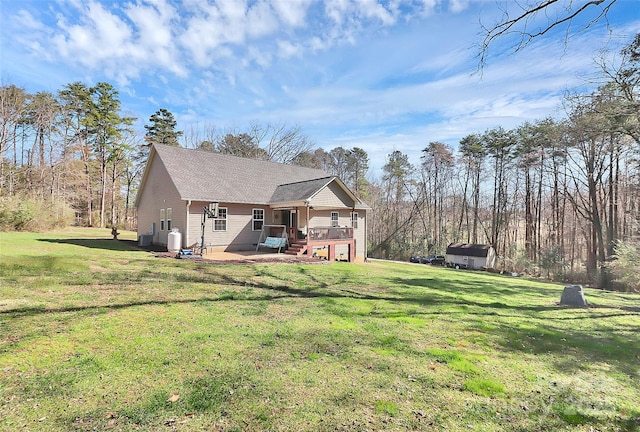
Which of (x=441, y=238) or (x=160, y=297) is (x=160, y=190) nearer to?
(x=160, y=297)

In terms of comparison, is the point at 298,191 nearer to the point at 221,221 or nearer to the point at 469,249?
the point at 221,221

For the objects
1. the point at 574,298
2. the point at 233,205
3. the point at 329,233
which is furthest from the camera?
the point at 329,233

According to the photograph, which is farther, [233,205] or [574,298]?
[233,205]

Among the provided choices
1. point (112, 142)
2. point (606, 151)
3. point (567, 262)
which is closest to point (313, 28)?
point (606, 151)

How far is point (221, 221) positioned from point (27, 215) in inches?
500

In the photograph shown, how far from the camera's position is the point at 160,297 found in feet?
20.9

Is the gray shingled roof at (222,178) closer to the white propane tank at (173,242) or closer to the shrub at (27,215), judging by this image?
the white propane tank at (173,242)

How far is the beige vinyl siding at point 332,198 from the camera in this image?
16.9m

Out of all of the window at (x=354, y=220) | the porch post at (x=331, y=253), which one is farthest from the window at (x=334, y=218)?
the porch post at (x=331, y=253)

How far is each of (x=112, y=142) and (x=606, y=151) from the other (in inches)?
1842

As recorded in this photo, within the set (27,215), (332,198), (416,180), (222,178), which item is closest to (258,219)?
(222,178)

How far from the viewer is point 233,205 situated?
16641mm

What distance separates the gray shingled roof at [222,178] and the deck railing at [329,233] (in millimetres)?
2290

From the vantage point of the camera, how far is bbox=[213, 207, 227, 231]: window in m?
16.0
